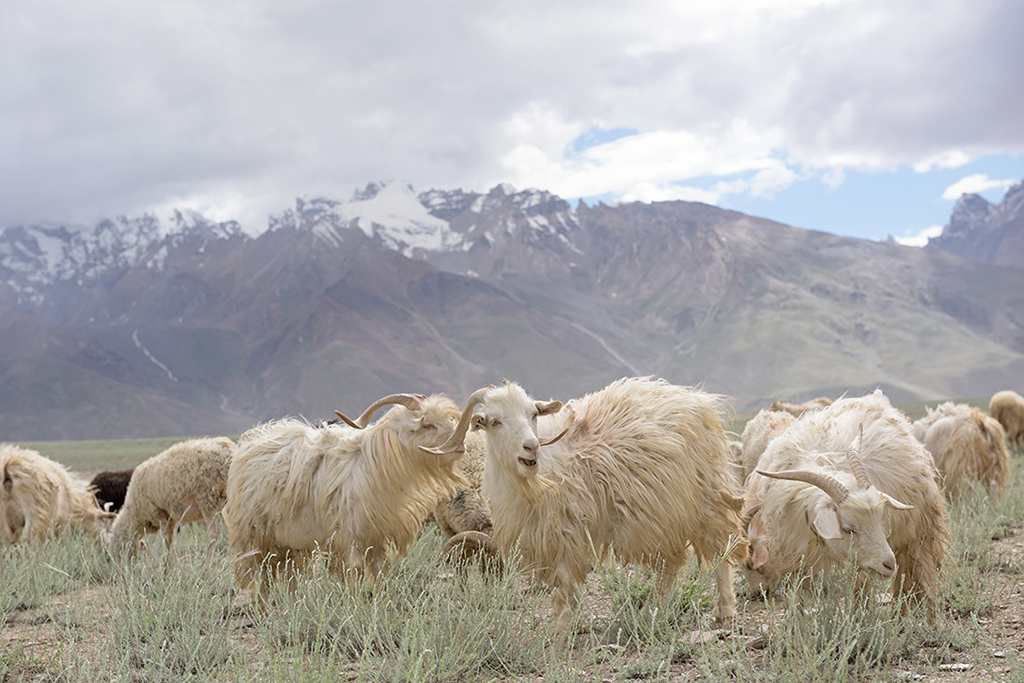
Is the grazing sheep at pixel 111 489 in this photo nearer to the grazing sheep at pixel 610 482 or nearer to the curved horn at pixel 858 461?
the grazing sheep at pixel 610 482

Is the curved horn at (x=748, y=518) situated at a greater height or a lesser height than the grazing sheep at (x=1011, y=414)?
greater

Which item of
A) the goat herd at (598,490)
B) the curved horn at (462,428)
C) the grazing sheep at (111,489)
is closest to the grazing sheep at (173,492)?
the goat herd at (598,490)

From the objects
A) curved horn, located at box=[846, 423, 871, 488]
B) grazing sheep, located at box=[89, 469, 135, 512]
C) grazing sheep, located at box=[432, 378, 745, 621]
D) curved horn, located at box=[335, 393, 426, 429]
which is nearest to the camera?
curved horn, located at box=[846, 423, 871, 488]

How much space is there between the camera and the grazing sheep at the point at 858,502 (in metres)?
4.77

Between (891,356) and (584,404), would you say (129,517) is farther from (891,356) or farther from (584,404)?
(891,356)

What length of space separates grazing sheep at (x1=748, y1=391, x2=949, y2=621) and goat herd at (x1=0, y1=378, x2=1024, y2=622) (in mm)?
12

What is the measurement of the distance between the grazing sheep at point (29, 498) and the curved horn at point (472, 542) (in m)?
5.08

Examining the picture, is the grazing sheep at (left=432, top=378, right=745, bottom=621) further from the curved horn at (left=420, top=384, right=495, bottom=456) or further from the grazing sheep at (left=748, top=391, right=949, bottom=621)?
the grazing sheep at (left=748, top=391, right=949, bottom=621)

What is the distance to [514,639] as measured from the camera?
499 cm

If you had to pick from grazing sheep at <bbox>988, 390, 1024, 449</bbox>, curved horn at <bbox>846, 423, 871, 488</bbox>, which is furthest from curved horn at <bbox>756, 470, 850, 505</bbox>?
grazing sheep at <bbox>988, 390, 1024, 449</bbox>

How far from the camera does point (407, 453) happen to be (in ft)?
22.3

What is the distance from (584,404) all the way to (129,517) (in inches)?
264

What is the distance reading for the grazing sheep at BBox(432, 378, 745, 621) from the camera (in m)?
5.68

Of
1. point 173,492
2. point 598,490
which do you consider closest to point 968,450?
point 598,490
